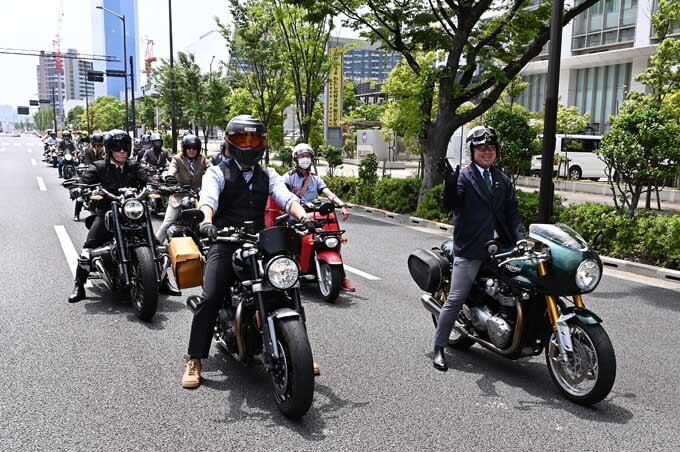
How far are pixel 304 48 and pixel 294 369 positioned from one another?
65.3 feet

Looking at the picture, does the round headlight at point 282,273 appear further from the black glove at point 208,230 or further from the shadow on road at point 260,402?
the shadow on road at point 260,402

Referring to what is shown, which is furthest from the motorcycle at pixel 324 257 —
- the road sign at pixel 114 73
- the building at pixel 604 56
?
the road sign at pixel 114 73

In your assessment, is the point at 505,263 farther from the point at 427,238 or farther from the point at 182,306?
the point at 427,238

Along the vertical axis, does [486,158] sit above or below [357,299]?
above

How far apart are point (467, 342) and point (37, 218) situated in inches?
454

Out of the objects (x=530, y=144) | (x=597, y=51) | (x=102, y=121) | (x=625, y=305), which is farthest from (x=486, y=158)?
(x=102, y=121)

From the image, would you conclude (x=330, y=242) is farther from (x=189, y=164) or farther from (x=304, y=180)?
(x=189, y=164)

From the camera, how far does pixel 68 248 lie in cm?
1042

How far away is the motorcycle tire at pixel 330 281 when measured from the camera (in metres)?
7.22

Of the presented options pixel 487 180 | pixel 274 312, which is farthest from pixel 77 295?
pixel 487 180

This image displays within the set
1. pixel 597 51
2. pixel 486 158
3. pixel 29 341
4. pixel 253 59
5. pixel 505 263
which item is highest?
pixel 597 51

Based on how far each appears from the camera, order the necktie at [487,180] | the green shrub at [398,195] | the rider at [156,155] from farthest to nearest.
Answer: the green shrub at [398,195]
the rider at [156,155]
the necktie at [487,180]

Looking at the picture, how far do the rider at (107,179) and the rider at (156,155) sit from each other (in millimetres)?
7058

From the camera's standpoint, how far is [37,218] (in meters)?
13.9
